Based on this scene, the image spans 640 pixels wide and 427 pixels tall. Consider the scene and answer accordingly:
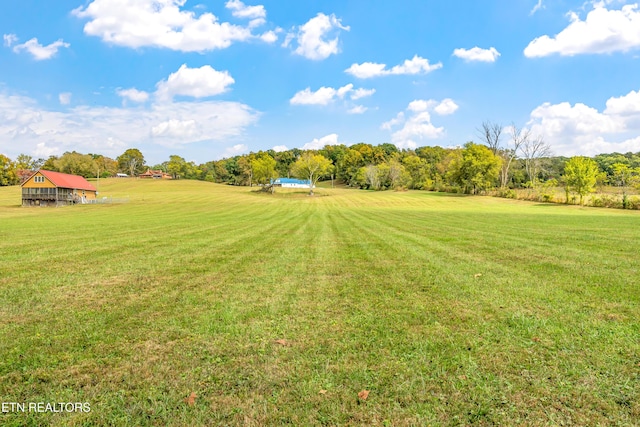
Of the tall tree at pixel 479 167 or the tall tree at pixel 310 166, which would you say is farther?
the tall tree at pixel 310 166

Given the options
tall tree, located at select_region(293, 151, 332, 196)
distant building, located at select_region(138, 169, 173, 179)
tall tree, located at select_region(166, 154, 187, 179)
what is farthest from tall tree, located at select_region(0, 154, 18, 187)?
tall tree, located at select_region(293, 151, 332, 196)

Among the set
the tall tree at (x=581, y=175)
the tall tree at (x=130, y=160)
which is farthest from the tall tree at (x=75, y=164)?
the tall tree at (x=581, y=175)

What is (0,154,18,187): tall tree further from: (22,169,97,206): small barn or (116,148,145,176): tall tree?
(22,169,97,206): small barn

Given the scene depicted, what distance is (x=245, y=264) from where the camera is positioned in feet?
31.8

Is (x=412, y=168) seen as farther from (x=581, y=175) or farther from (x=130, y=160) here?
(x=130, y=160)

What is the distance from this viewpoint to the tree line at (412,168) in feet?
163

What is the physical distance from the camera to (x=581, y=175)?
43.4 metres

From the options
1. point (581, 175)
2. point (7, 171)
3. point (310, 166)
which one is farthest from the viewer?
point (7, 171)

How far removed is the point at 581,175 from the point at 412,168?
51.2 m

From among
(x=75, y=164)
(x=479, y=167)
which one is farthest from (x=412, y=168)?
(x=75, y=164)

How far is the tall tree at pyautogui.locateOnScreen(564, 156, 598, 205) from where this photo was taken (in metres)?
43.4

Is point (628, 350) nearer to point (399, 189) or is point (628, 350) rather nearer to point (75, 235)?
point (75, 235)

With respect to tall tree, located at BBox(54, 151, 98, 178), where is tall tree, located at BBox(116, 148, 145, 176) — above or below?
above

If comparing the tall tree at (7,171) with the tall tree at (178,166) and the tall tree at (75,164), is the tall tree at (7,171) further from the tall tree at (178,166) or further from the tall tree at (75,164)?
the tall tree at (178,166)
